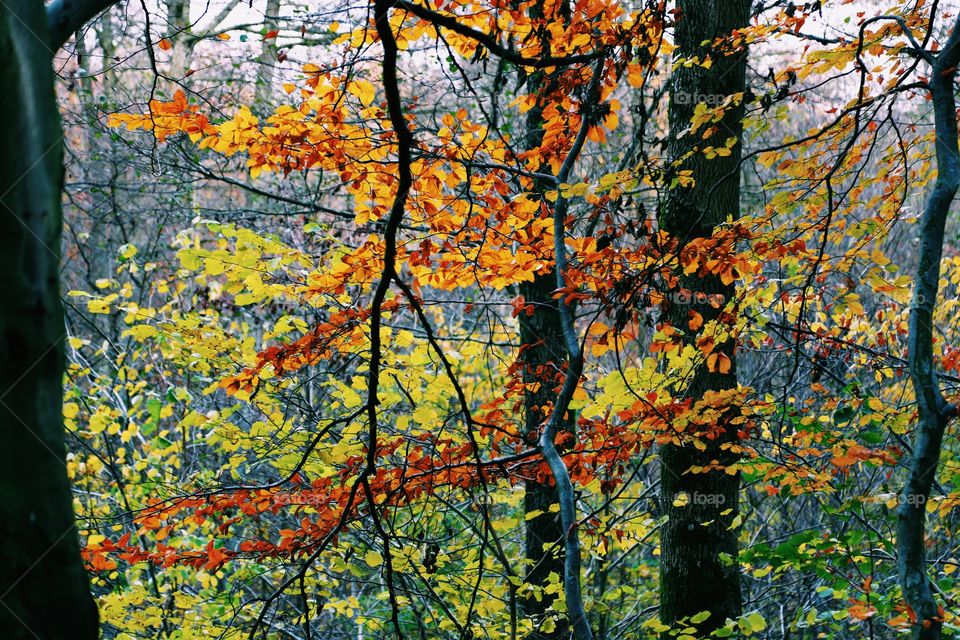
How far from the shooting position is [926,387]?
244 centimetres

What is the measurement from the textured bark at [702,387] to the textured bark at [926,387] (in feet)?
5.34

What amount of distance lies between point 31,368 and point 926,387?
2607 millimetres

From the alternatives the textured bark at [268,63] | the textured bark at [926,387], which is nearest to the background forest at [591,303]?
the textured bark at [926,387]

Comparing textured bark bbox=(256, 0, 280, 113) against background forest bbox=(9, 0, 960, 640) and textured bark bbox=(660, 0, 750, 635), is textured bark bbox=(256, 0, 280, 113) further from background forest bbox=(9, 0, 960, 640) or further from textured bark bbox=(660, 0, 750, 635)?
textured bark bbox=(660, 0, 750, 635)

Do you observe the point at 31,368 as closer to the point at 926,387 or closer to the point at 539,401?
the point at 926,387

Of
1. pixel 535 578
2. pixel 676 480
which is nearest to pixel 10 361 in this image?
pixel 676 480

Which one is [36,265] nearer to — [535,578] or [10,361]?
[10,361]

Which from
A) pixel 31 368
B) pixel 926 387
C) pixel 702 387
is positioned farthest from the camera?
pixel 702 387

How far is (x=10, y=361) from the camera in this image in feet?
3.45

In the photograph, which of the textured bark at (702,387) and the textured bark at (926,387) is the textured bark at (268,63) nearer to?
the textured bark at (702,387)

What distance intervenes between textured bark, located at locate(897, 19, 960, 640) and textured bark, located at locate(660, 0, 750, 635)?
5.34 ft

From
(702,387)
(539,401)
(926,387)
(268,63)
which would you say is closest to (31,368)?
(926,387)

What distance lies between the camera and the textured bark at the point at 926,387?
243 centimetres

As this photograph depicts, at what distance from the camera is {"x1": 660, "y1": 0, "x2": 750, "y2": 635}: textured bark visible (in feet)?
13.9
